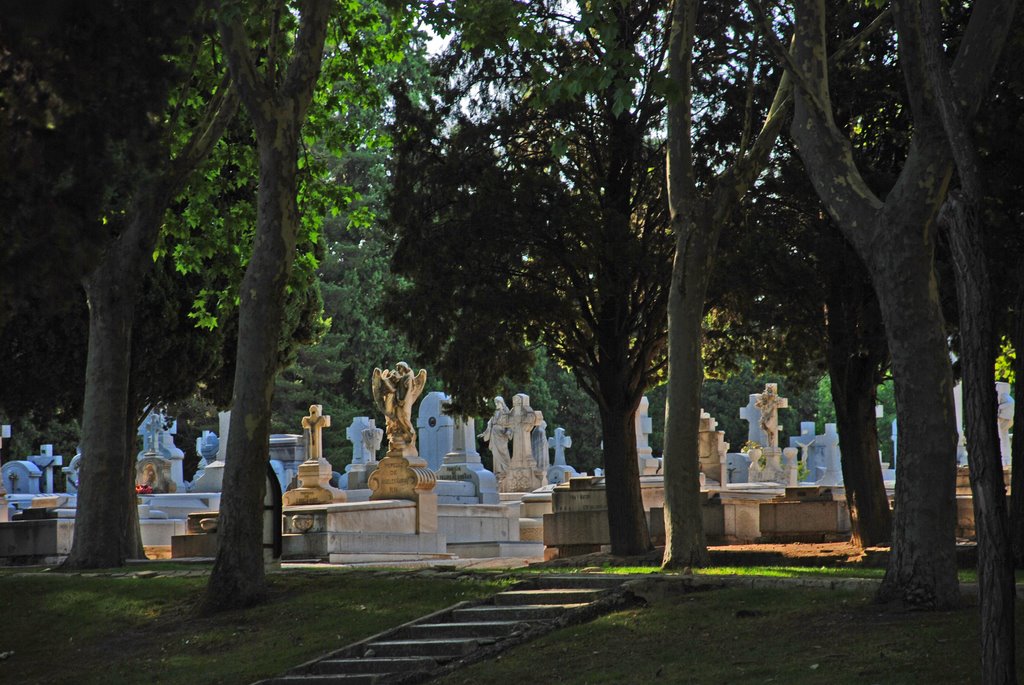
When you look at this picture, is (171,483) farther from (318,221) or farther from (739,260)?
(739,260)

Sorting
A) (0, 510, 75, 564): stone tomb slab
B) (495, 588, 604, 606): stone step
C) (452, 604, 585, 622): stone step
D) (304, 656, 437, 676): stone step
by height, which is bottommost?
(304, 656, 437, 676): stone step

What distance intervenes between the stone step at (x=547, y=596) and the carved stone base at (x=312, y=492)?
15156 millimetres

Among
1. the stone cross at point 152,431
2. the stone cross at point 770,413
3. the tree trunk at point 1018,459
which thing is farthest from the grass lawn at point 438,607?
the stone cross at point 770,413

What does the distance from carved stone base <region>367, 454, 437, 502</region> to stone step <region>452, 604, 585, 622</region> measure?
13.8 metres

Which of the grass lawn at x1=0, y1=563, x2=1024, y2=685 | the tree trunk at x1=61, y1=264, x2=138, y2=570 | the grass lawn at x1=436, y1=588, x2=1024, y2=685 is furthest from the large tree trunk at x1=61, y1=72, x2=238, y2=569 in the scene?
the grass lawn at x1=436, y1=588, x2=1024, y2=685

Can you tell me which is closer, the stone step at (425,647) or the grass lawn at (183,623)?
the stone step at (425,647)

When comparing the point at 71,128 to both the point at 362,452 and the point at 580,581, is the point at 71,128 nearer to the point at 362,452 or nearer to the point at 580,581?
the point at 580,581

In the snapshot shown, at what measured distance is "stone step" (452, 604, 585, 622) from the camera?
12.6m

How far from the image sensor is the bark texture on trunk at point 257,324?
14469 millimetres

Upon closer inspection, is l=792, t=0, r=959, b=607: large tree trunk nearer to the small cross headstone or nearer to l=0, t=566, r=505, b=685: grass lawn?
l=0, t=566, r=505, b=685: grass lawn

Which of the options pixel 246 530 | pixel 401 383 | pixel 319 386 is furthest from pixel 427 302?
pixel 319 386

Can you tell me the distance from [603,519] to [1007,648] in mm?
16138

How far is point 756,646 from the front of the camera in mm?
10359

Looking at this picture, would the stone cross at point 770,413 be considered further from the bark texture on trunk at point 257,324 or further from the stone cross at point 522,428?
the bark texture on trunk at point 257,324
